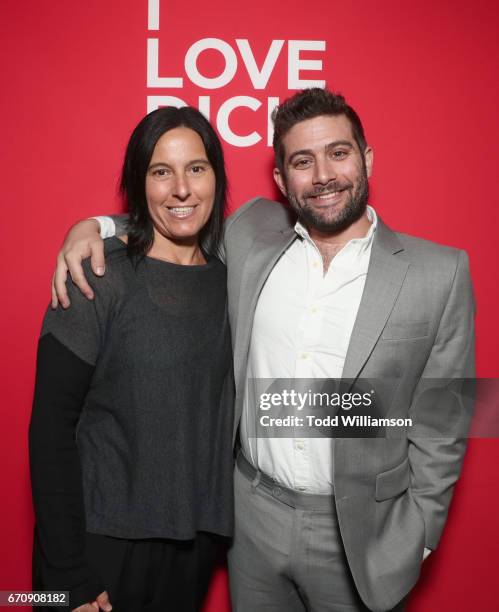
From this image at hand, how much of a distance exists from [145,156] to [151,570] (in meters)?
1.18

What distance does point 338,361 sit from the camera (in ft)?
5.42

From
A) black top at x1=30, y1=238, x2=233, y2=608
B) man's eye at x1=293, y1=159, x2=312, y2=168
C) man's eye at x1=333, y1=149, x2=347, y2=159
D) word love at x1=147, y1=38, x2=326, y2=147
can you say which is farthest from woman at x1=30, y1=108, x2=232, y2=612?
word love at x1=147, y1=38, x2=326, y2=147

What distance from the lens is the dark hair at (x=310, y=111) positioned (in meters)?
1.79

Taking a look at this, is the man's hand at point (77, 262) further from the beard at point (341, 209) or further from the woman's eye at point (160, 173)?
the beard at point (341, 209)

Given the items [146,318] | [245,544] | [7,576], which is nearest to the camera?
[146,318]

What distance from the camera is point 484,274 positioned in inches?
86.2

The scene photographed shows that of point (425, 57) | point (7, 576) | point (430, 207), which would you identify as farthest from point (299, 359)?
point (7, 576)

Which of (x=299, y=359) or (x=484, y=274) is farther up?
(x=484, y=274)

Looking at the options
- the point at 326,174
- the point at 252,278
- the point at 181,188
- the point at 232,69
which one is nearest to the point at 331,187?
the point at 326,174

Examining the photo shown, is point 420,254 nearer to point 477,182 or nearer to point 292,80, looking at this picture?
point 477,182

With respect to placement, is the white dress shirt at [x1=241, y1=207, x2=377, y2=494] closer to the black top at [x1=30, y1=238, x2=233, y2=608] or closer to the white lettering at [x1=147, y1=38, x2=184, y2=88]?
the black top at [x1=30, y1=238, x2=233, y2=608]

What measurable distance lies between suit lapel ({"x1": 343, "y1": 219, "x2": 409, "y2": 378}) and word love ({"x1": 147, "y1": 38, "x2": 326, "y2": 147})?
2.66ft

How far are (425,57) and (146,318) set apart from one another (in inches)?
57.9

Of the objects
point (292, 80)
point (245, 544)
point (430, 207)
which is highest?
point (292, 80)
